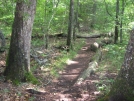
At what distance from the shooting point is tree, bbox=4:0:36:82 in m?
8.10

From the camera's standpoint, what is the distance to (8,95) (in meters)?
7.07

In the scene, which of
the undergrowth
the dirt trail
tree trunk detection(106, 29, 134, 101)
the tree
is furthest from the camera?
the undergrowth

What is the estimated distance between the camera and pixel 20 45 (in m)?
8.28

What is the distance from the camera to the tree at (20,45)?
8102 mm

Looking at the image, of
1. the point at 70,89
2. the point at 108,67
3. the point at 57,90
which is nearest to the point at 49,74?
the point at 57,90

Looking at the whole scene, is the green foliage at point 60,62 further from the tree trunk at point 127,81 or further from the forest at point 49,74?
the tree trunk at point 127,81

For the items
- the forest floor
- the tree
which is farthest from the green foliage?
the tree

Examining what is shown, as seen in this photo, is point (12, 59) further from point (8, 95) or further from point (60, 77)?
point (60, 77)

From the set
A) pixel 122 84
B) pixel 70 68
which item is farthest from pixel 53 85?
pixel 122 84

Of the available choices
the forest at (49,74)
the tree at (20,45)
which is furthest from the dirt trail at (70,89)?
the tree at (20,45)

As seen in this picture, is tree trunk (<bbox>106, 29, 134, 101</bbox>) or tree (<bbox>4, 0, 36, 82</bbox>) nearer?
tree trunk (<bbox>106, 29, 134, 101</bbox>)

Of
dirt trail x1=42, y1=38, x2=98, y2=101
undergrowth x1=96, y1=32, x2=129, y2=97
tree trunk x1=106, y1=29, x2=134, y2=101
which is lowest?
dirt trail x1=42, y1=38, x2=98, y2=101

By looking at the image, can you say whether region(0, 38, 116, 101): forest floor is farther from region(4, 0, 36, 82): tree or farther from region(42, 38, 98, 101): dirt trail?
region(4, 0, 36, 82): tree

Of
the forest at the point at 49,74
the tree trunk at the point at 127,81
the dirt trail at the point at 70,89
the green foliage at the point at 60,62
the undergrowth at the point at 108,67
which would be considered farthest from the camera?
the green foliage at the point at 60,62
